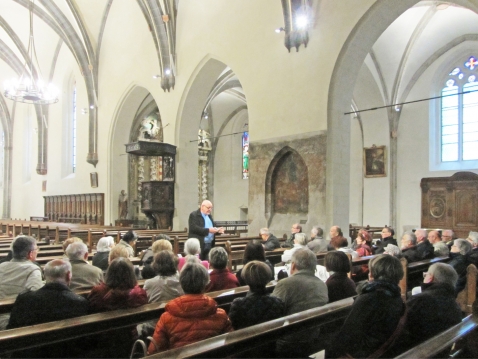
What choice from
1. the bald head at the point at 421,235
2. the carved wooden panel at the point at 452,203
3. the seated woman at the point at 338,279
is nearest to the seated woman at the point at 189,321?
the seated woman at the point at 338,279

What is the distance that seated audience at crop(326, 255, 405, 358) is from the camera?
2.60 m

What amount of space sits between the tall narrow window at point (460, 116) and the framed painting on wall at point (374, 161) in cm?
218

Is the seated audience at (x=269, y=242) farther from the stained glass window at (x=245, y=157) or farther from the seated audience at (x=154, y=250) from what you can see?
the stained glass window at (x=245, y=157)

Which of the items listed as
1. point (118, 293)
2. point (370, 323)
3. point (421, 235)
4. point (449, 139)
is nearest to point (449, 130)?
point (449, 139)

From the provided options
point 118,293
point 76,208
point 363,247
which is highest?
point 118,293

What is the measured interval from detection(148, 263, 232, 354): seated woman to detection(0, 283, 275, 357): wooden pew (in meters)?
0.40

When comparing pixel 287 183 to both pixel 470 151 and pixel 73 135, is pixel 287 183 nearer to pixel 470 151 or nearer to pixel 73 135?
pixel 470 151

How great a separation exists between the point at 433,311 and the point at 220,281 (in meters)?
1.85

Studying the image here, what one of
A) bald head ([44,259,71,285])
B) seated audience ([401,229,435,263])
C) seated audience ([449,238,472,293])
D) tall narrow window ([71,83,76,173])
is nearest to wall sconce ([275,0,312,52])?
seated audience ([401,229,435,263])

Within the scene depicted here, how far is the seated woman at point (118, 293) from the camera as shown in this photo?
3.20 metres

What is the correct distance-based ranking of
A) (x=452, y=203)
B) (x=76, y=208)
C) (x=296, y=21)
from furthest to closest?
(x=76, y=208), (x=452, y=203), (x=296, y=21)

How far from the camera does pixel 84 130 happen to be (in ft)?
69.2

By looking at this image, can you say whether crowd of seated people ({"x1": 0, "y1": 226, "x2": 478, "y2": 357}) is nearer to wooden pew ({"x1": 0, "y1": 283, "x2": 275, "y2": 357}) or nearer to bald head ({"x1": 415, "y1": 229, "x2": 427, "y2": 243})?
wooden pew ({"x1": 0, "y1": 283, "x2": 275, "y2": 357})

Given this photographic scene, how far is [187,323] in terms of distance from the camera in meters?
2.65
